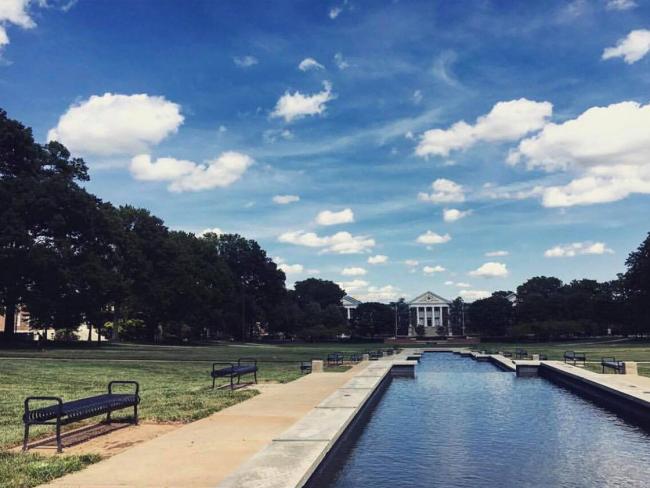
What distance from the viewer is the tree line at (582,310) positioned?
260 feet

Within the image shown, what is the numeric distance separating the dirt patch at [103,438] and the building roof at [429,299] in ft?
556

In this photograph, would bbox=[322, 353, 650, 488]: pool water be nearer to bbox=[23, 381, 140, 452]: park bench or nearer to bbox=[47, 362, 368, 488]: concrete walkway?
bbox=[47, 362, 368, 488]: concrete walkway

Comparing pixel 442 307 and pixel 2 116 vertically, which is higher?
pixel 2 116

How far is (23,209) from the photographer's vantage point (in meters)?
45.2

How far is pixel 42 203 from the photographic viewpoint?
4572cm

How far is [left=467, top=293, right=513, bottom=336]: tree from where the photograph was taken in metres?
114

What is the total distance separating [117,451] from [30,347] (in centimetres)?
4183

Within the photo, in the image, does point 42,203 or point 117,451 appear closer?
point 117,451

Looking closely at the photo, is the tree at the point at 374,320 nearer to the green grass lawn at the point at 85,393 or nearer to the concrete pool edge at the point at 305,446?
the green grass lawn at the point at 85,393

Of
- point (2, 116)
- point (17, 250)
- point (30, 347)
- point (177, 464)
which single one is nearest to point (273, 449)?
Result: point (177, 464)

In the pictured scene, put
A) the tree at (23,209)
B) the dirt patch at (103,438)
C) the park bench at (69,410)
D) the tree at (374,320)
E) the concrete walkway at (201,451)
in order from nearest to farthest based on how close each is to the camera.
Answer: the concrete walkway at (201,451)
the park bench at (69,410)
the dirt patch at (103,438)
the tree at (23,209)
the tree at (374,320)

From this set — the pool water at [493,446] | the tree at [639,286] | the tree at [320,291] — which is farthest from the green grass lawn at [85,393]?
the tree at [320,291]

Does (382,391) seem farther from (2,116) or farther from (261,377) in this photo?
(2,116)

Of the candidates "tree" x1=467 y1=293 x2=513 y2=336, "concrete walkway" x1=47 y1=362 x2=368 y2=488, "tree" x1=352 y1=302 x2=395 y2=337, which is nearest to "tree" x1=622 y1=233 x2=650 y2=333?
"tree" x1=467 y1=293 x2=513 y2=336
